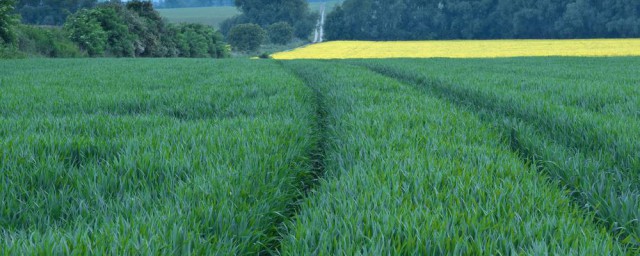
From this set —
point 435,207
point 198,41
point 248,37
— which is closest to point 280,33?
point 248,37

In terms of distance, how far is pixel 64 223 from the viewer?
7.48 feet

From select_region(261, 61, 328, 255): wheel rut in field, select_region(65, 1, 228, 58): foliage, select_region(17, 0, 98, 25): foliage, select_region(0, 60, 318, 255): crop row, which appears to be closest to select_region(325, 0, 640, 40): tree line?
select_region(65, 1, 228, 58): foliage

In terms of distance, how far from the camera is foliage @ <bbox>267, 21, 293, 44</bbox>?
285ft

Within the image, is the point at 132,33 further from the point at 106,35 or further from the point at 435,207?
the point at 435,207

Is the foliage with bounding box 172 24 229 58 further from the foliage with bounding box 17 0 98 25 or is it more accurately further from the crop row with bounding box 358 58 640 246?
the crop row with bounding box 358 58 640 246

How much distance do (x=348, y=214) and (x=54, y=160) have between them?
211cm

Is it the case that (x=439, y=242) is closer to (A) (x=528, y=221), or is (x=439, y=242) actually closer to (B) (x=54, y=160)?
(A) (x=528, y=221)

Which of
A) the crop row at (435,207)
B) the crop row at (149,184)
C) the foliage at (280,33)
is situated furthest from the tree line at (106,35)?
the foliage at (280,33)

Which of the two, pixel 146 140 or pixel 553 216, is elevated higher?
pixel 553 216

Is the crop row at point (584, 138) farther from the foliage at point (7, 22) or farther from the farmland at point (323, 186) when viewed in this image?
the foliage at point (7, 22)

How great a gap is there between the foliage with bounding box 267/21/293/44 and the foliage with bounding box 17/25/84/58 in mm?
53749

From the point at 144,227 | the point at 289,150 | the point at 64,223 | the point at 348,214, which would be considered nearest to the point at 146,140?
the point at 289,150

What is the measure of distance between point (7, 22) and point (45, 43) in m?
6.90

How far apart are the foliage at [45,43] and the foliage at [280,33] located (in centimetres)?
5375
